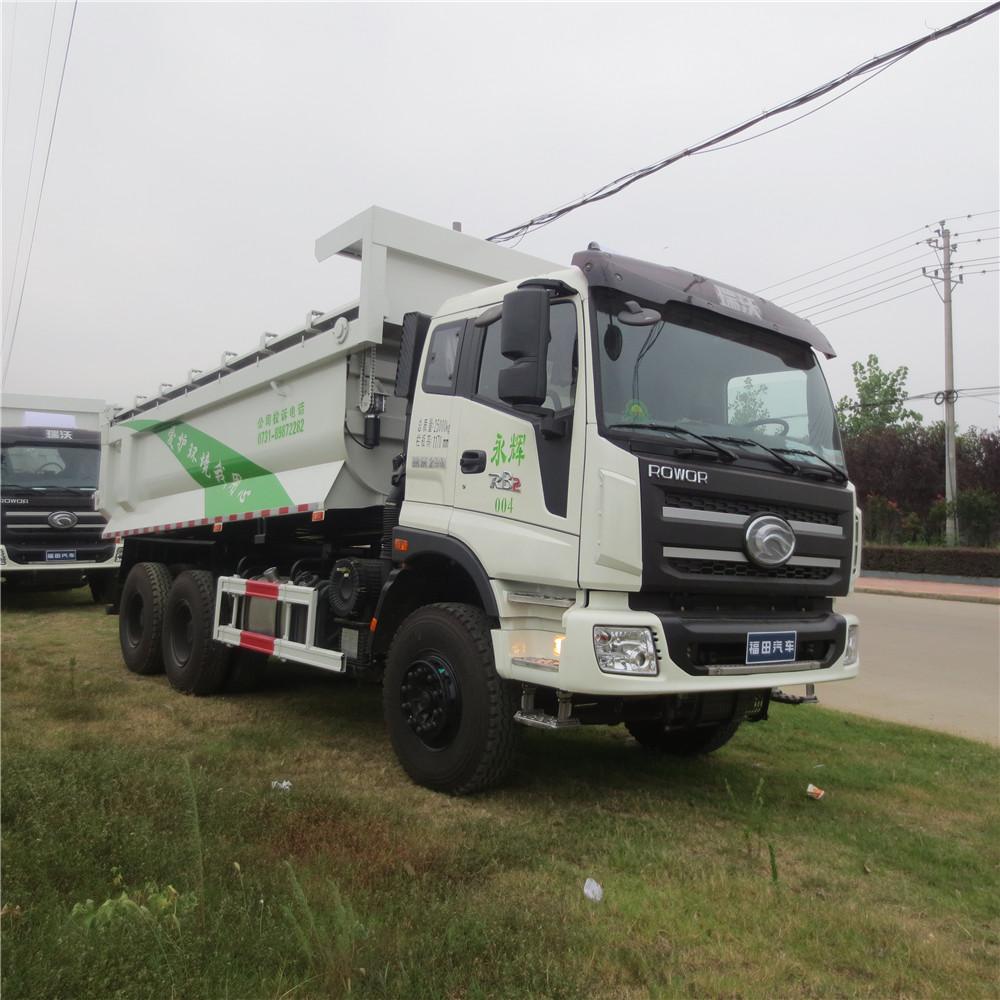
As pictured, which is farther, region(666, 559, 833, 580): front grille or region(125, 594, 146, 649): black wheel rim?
region(125, 594, 146, 649): black wheel rim

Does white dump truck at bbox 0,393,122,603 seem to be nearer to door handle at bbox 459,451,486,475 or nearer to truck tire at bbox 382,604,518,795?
truck tire at bbox 382,604,518,795

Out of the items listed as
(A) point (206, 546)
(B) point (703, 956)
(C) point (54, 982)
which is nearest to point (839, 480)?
(B) point (703, 956)

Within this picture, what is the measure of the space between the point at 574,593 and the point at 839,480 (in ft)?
5.64

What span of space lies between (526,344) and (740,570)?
4.91 ft

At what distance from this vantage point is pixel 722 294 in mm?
4727

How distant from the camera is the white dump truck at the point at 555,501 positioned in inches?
160

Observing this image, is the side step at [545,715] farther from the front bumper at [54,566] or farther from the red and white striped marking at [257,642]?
the front bumper at [54,566]

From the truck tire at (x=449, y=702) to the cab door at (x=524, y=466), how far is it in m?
0.42

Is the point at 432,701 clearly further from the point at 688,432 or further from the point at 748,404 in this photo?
the point at 748,404

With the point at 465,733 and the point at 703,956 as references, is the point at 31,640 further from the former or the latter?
the point at 703,956

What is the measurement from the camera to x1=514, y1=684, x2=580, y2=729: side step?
A: 13.7 feet

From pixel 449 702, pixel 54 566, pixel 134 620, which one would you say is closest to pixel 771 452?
pixel 449 702

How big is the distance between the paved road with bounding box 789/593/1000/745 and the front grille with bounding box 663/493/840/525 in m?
3.03

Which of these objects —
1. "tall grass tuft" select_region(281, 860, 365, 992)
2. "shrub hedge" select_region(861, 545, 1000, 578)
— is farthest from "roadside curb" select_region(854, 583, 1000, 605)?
"tall grass tuft" select_region(281, 860, 365, 992)
